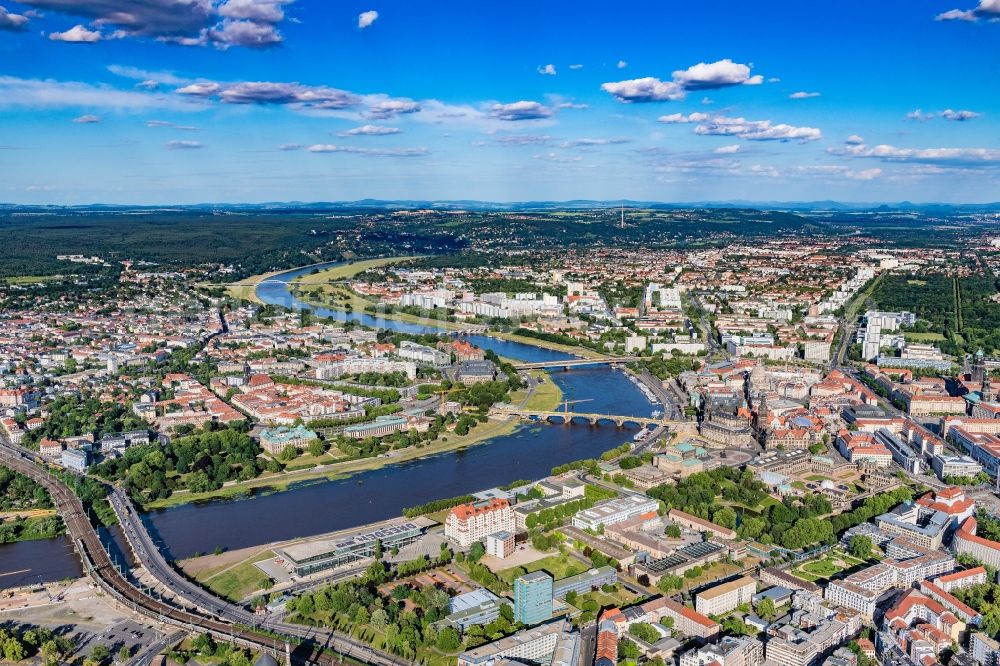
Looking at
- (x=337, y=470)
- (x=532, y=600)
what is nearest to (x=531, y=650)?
(x=532, y=600)

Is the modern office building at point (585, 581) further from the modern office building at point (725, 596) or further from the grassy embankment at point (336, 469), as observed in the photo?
the grassy embankment at point (336, 469)

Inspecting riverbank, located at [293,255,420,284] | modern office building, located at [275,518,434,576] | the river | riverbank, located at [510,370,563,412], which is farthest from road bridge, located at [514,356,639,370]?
riverbank, located at [293,255,420,284]

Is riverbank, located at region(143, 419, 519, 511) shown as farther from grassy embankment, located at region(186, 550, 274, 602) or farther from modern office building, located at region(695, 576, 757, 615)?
modern office building, located at region(695, 576, 757, 615)

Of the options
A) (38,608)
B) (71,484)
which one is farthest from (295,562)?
(71,484)

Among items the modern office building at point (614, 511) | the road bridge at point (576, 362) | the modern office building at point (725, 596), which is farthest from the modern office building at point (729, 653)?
the road bridge at point (576, 362)

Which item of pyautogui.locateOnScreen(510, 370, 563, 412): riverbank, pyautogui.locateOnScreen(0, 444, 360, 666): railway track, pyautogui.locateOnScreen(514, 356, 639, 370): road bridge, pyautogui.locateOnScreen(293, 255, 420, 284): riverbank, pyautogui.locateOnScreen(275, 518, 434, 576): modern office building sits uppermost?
pyautogui.locateOnScreen(293, 255, 420, 284): riverbank

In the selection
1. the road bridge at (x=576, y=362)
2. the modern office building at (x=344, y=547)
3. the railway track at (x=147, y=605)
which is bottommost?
the railway track at (x=147, y=605)
